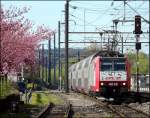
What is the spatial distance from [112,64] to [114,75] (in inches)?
29.9

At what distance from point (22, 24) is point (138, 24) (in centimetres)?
1243

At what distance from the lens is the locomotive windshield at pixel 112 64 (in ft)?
121

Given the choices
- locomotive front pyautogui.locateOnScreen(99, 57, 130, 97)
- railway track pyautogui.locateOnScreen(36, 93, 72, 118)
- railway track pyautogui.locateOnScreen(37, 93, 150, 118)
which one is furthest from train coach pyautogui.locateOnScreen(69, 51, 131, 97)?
railway track pyautogui.locateOnScreen(36, 93, 72, 118)

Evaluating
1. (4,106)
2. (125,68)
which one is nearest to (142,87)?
(125,68)

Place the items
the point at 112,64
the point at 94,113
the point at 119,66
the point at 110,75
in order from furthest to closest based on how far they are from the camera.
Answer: the point at 119,66
the point at 112,64
the point at 110,75
the point at 94,113

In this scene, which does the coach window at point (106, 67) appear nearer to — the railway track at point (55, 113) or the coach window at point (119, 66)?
the coach window at point (119, 66)

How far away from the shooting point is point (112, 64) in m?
37.0

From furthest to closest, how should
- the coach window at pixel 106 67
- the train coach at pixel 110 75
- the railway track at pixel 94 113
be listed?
1. the coach window at pixel 106 67
2. the train coach at pixel 110 75
3. the railway track at pixel 94 113

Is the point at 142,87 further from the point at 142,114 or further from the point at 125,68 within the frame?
the point at 142,114

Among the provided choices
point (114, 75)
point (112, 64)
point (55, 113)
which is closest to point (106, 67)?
point (112, 64)

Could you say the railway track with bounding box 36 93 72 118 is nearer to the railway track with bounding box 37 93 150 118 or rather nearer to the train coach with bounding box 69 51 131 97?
the railway track with bounding box 37 93 150 118

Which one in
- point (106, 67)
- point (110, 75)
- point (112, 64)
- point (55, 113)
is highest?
point (112, 64)

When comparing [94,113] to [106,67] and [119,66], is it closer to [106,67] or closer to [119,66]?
[106,67]

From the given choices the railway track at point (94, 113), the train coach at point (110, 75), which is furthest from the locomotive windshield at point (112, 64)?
the railway track at point (94, 113)
